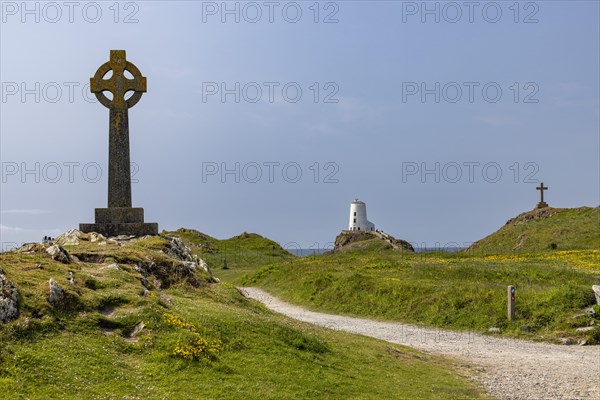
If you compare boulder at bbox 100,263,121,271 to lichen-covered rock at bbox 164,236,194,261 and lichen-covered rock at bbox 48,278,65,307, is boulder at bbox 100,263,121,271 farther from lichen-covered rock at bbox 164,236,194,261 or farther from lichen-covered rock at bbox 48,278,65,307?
lichen-covered rock at bbox 164,236,194,261

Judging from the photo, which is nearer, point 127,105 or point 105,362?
point 105,362

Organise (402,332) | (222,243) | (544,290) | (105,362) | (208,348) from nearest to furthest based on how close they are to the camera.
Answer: (105,362) < (208,348) < (402,332) < (544,290) < (222,243)

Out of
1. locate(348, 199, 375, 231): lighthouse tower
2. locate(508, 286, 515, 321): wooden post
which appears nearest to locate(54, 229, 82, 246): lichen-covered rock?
locate(508, 286, 515, 321): wooden post

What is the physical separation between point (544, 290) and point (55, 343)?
2519 centimetres

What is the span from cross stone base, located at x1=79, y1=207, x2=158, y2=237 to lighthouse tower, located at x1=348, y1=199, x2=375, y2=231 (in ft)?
303

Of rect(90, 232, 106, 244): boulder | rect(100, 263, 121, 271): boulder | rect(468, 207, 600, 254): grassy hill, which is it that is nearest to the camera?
rect(100, 263, 121, 271): boulder

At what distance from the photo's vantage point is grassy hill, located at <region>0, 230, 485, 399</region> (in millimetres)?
13898

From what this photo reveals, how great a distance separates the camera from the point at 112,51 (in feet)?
121

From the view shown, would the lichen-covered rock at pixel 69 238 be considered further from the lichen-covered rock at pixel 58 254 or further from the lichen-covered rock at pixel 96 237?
the lichen-covered rock at pixel 58 254

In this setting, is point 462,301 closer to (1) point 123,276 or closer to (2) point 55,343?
(1) point 123,276

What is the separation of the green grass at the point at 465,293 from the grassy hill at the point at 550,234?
19097 mm

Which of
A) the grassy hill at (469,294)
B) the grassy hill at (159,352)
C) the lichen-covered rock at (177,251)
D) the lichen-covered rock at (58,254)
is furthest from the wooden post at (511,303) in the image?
the lichen-covered rock at (58,254)

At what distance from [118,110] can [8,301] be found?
73.6 ft

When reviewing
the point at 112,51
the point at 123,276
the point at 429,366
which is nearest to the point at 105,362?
the point at 123,276
